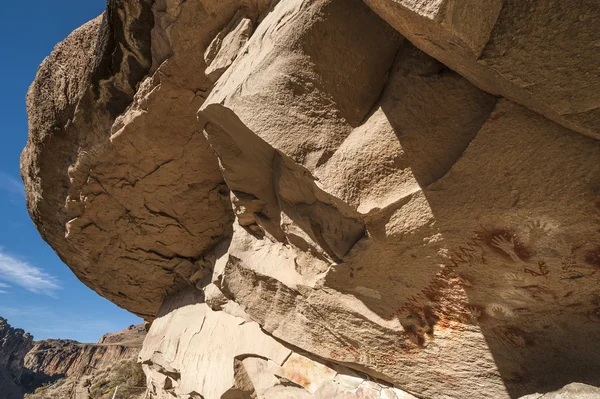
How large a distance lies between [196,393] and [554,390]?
120 inches

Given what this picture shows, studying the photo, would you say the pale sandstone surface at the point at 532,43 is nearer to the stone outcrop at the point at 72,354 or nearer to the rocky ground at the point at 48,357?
the rocky ground at the point at 48,357

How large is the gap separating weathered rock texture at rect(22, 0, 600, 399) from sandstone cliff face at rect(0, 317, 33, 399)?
21374 millimetres

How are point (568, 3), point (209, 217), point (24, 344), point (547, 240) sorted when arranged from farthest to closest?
1. point (24, 344)
2. point (209, 217)
3. point (547, 240)
4. point (568, 3)

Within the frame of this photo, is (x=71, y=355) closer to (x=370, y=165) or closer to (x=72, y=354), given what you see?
(x=72, y=354)

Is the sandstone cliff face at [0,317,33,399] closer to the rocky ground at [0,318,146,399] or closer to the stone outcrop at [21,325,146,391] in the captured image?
the rocky ground at [0,318,146,399]

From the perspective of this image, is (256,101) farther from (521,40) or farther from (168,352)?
(168,352)

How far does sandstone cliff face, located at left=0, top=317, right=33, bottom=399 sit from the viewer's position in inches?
705

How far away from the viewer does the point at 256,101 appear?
1956 millimetres

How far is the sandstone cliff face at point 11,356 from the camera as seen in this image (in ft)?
58.7

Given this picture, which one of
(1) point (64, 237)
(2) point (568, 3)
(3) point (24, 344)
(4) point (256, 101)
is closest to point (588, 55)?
(2) point (568, 3)

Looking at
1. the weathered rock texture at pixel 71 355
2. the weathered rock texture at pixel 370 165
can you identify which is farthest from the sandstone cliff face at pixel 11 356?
the weathered rock texture at pixel 370 165

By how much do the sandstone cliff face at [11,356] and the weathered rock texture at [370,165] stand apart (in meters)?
21.4

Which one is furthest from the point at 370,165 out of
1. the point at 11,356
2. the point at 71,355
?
the point at 11,356

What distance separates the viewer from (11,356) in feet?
76.4
